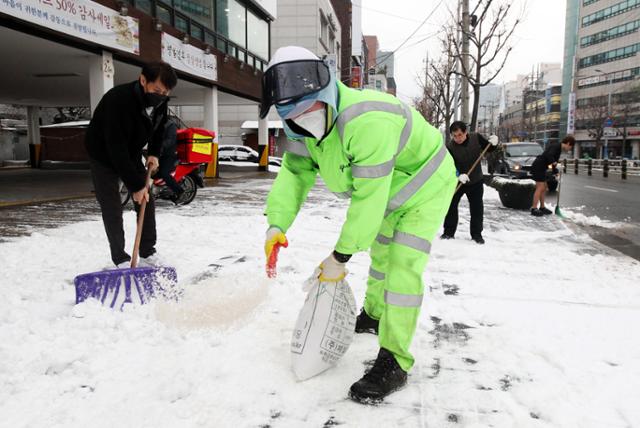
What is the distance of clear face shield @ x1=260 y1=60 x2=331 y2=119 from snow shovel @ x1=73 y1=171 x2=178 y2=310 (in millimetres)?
1863

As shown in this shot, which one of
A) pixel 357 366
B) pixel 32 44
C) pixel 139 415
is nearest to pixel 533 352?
pixel 357 366

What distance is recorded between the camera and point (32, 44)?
917cm

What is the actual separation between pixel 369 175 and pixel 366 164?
0.05 meters

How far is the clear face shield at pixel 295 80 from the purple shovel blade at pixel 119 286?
1.86 meters

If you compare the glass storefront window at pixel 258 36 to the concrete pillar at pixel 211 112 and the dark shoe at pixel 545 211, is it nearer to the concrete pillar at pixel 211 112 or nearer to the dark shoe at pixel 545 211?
the concrete pillar at pixel 211 112

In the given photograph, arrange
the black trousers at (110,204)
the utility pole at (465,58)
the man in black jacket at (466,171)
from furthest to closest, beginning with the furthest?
Answer: the utility pole at (465,58), the man in black jacket at (466,171), the black trousers at (110,204)

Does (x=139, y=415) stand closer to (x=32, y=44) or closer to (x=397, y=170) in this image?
(x=397, y=170)

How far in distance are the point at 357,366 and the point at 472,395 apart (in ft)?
2.03

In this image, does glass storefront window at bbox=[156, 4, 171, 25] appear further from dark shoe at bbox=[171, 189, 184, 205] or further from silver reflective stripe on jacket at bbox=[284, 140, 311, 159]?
silver reflective stripe on jacket at bbox=[284, 140, 311, 159]

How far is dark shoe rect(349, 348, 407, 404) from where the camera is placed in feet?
7.47

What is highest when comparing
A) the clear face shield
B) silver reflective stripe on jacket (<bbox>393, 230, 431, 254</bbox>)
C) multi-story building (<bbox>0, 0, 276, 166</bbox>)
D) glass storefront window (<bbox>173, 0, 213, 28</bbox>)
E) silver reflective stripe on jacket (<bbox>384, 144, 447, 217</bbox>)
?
glass storefront window (<bbox>173, 0, 213, 28</bbox>)

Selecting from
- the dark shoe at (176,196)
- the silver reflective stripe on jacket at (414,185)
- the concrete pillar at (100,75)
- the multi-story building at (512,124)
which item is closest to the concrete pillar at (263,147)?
the concrete pillar at (100,75)

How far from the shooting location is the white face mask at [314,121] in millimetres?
2168

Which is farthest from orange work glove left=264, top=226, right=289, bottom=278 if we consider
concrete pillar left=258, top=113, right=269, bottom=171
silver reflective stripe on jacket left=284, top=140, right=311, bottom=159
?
concrete pillar left=258, top=113, right=269, bottom=171
